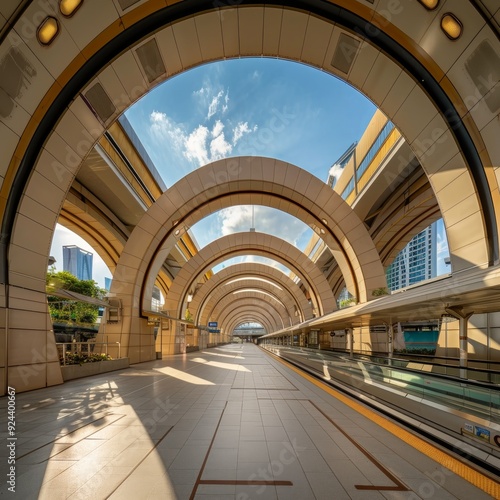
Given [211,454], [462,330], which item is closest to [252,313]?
[462,330]

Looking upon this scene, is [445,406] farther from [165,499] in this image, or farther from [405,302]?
[165,499]

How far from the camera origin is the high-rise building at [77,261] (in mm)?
97444

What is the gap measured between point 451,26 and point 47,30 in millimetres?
8928

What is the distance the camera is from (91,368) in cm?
1179

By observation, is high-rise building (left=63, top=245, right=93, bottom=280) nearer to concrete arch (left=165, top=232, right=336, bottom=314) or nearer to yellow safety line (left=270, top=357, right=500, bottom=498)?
concrete arch (left=165, top=232, right=336, bottom=314)

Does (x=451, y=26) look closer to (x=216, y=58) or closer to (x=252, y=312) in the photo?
(x=216, y=58)

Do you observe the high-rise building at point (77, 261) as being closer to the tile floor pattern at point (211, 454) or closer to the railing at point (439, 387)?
the tile floor pattern at point (211, 454)

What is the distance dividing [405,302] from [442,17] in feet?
21.0

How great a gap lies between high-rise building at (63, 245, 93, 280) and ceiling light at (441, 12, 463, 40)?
10453 cm

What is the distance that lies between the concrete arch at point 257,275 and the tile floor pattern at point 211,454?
27661 millimetres

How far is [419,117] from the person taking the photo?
904cm

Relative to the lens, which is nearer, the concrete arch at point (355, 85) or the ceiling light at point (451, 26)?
Answer: the ceiling light at point (451, 26)

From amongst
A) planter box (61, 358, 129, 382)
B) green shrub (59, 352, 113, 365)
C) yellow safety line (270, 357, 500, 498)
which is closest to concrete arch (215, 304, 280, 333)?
planter box (61, 358, 129, 382)

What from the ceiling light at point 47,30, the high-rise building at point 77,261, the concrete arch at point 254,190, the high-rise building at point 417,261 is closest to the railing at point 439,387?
the concrete arch at point 254,190
